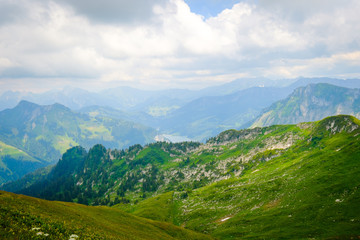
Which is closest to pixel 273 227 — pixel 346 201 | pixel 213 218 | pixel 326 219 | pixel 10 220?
pixel 326 219

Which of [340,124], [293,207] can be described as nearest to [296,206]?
[293,207]

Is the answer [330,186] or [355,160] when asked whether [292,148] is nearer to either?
[355,160]

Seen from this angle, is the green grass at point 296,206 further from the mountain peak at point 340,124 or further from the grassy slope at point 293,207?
the mountain peak at point 340,124

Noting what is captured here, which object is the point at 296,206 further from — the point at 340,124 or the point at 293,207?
the point at 340,124

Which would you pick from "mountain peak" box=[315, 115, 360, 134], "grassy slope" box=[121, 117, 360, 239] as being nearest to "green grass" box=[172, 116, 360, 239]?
"grassy slope" box=[121, 117, 360, 239]

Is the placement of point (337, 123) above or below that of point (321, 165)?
above

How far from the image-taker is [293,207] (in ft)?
248

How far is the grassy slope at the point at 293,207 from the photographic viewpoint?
195 feet

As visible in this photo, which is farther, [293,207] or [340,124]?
[340,124]

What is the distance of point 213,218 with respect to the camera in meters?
103

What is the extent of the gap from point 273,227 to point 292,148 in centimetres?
13248

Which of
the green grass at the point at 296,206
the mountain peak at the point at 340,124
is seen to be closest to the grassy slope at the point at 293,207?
the green grass at the point at 296,206

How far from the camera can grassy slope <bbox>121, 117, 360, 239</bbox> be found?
5944 centimetres

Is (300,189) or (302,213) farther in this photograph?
(300,189)
